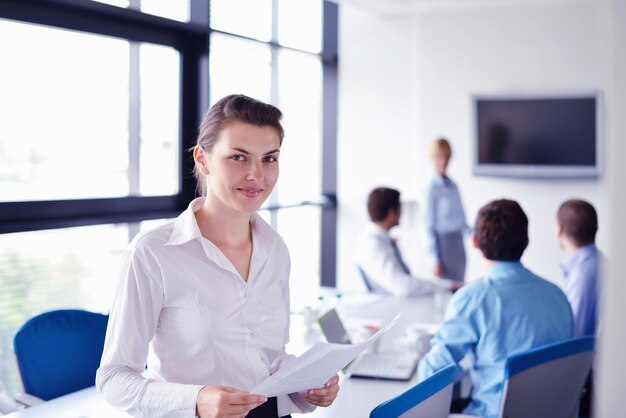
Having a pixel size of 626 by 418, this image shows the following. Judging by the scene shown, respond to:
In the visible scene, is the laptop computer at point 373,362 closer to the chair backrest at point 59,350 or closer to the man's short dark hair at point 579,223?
the chair backrest at point 59,350

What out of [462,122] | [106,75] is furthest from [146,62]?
[462,122]

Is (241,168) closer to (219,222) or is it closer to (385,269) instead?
(219,222)

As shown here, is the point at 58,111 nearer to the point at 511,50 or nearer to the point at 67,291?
the point at 67,291

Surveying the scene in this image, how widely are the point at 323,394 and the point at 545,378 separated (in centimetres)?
83

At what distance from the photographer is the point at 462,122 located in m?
6.96

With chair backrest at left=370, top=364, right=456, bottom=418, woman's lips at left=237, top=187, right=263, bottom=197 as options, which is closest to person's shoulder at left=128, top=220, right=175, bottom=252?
woman's lips at left=237, top=187, right=263, bottom=197

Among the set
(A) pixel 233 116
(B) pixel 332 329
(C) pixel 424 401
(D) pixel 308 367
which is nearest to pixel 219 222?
(A) pixel 233 116

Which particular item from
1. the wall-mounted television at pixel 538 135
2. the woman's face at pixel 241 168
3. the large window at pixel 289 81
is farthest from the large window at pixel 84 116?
the wall-mounted television at pixel 538 135

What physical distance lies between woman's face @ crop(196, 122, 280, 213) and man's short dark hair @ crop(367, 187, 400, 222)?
2.42 metres

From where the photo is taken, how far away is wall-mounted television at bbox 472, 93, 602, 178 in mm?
6453

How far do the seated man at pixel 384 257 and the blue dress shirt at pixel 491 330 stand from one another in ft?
4.80

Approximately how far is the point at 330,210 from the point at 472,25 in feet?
7.72

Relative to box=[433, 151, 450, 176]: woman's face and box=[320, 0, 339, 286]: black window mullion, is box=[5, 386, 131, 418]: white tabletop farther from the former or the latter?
box=[320, 0, 339, 286]: black window mullion

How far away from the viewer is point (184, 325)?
179 cm
